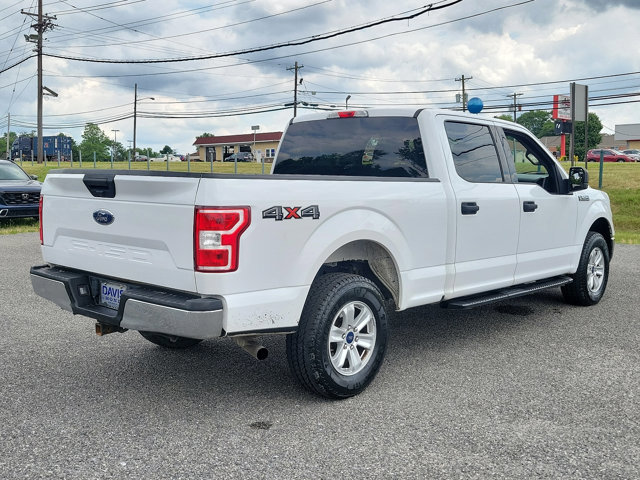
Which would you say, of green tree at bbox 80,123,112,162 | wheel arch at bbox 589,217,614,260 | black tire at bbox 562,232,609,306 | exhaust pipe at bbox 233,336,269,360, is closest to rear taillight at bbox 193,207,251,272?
exhaust pipe at bbox 233,336,269,360

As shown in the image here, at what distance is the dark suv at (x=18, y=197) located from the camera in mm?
14930

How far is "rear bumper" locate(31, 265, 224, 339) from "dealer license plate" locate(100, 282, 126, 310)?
0.03 metres

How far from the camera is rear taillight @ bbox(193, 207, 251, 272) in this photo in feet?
11.5

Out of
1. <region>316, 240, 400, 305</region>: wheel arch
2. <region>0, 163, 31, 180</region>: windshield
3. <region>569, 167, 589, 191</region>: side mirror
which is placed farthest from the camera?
<region>0, 163, 31, 180</region>: windshield

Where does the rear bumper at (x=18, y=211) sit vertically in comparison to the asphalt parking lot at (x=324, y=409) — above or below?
above

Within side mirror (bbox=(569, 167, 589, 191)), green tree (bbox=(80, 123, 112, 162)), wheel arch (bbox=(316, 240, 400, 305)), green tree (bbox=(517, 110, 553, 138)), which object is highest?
green tree (bbox=(517, 110, 553, 138))

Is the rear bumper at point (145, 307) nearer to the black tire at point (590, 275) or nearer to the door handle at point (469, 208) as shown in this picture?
the door handle at point (469, 208)

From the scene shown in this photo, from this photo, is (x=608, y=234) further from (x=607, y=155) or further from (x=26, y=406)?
(x=607, y=155)

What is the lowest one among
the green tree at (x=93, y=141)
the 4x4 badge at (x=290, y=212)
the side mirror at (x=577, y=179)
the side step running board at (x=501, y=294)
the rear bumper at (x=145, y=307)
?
the side step running board at (x=501, y=294)

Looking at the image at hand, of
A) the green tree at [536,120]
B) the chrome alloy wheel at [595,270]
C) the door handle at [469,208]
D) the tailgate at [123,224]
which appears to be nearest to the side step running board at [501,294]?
the chrome alloy wheel at [595,270]

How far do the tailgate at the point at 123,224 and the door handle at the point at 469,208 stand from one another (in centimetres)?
231

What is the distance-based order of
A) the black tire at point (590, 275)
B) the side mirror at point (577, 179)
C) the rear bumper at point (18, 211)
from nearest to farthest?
the side mirror at point (577, 179) < the black tire at point (590, 275) < the rear bumper at point (18, 211)

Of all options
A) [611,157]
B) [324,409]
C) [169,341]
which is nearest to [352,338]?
[324,409]

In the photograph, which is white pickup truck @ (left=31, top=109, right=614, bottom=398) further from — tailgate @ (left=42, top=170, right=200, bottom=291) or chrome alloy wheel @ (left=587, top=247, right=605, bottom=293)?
chrome alloy wheel @ (left=587, top=247, right=605, bottom=293)
